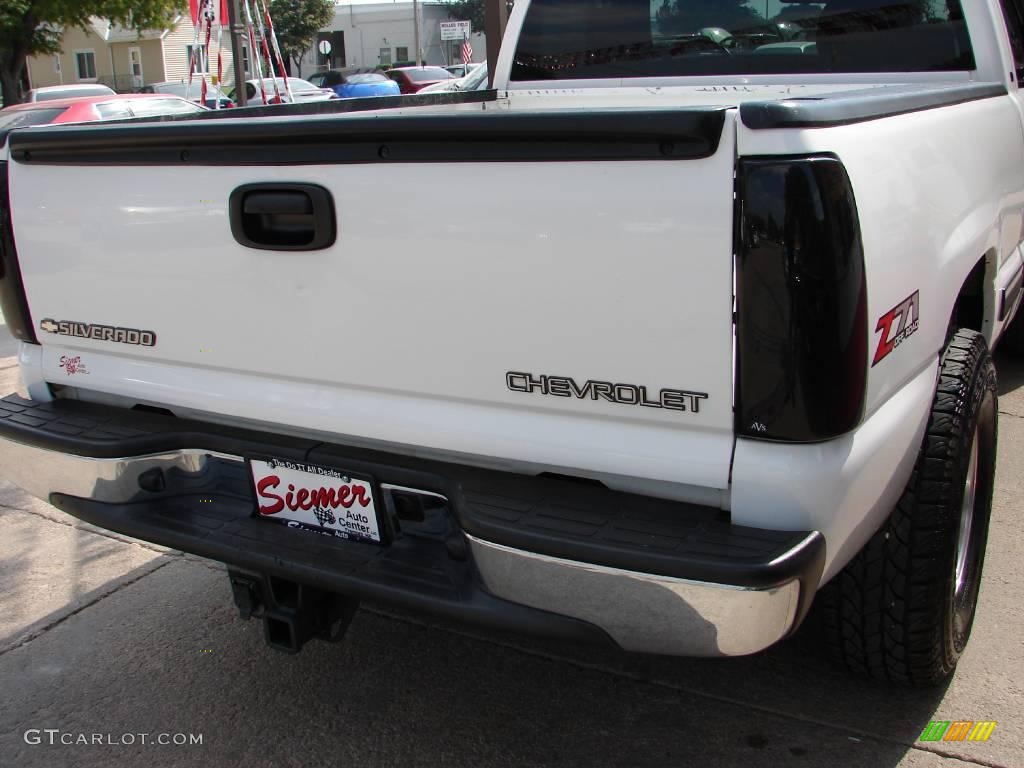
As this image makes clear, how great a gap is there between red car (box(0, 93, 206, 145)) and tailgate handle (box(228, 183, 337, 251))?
9957mm

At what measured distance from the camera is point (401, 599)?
201 centimetres

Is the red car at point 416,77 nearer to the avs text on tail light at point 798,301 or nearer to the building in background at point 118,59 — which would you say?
the avs text on tail light at point 798,301

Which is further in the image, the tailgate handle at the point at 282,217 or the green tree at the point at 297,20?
the green tree at the point at 297,20

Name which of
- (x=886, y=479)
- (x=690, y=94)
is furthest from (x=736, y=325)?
(x=690, y=94)

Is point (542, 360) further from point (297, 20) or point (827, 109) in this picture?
point (297, 20)

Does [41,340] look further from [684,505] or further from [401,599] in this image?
[684,505]

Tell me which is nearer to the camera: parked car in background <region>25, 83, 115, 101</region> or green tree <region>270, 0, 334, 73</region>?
parked car in background <region>25, 83, 115, 101</region>

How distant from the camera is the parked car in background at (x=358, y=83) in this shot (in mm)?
21484

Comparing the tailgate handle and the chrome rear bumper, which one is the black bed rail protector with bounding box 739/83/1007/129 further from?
the tailgate handle

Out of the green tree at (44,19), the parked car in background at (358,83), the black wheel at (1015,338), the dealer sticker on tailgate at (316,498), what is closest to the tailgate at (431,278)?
the dealer sticker on tailgate at (316,498)

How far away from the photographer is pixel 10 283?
2.59 m

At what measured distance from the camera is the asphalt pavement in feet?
7.79

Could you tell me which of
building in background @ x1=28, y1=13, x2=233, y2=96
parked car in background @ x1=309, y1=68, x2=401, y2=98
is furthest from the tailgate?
building in background @ x1=28, y1=13, x2=233, y2=96

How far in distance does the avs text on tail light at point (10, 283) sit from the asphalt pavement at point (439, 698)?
3.18 feet
